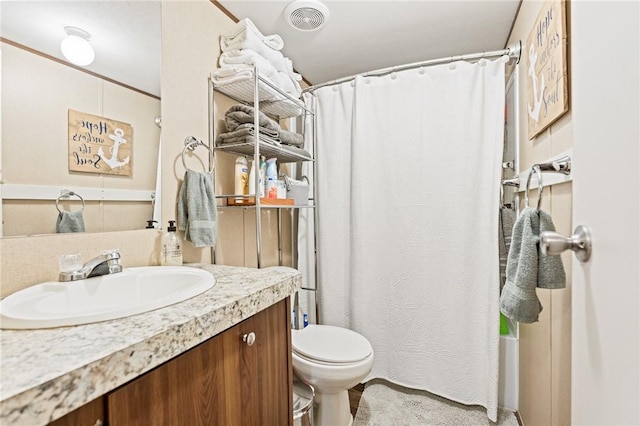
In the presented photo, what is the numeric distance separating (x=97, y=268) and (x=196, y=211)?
0.41 m

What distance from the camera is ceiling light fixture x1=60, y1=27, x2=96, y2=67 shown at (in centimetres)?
87

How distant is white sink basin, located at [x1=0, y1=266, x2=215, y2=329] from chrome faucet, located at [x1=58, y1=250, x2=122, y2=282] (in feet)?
0.06

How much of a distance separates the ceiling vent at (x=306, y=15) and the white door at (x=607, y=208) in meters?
1.20

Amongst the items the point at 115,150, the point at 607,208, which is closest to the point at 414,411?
the point at 607,208

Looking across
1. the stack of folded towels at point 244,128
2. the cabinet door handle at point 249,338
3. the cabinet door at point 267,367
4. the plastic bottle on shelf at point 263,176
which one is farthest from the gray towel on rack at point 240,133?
the cabinet door handle at point 249,338

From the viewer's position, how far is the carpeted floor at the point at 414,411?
1501 mm

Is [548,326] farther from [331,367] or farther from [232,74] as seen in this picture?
[232,74]

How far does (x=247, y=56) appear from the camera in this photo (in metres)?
1.37

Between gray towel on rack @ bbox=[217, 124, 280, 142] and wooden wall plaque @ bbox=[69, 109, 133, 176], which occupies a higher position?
gray towel on rack @ bbox=[217, 124, 280, 142]

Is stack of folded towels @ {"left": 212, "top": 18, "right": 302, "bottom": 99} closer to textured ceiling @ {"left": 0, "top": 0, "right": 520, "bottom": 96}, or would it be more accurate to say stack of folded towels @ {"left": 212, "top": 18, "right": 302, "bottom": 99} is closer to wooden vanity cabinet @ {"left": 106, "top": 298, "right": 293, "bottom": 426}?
textured ceiling @ {"left": 0, "top": 0, "right": 520, "bottom": 96}

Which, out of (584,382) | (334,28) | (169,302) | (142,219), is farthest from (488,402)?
(334,28)

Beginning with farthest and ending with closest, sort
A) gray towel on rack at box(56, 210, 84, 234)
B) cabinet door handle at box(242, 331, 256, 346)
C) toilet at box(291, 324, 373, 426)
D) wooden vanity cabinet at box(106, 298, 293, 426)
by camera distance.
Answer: toilet at box(291, 324, 373, 426)
gray towel on rack at box(56, 210, 84, 234)
cabinet door handle at box(242, 331, 256, 346)
wooden vanity cabinet at box(106, 298, 293, 426)

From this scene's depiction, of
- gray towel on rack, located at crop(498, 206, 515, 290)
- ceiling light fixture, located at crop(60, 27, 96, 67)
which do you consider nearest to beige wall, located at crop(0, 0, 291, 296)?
ceiling light fixture, located at crop(60, 27, 96, 67)

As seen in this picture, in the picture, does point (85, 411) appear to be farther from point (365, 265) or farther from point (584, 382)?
point (365, 265)
